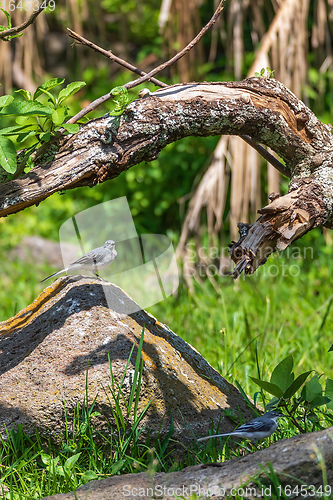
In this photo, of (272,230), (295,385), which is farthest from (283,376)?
(272,230)

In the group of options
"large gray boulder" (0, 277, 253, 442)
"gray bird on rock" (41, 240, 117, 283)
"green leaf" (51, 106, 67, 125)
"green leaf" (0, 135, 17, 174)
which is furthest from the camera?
"gray bird on rock" (41, 240, 117, 283)

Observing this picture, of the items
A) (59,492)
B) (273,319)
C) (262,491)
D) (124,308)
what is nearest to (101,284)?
Answer: (124,308)

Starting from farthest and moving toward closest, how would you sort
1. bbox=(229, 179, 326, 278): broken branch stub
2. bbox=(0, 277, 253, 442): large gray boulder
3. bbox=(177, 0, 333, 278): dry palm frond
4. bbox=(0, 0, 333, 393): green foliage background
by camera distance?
1. bbox=(177, 0, 333, 278): dry palm frond
2. bbox=(0, 0, 333, 393): green foliage background
3. bbox=(0, 277, 253, 442): large gray boulder
4. bbox=(229, 179, 326, 278): broken branch stub

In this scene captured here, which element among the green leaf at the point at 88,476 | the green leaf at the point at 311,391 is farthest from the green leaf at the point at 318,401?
the green leaf at the point at 88,476

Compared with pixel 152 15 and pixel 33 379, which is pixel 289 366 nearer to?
pixel 33 379

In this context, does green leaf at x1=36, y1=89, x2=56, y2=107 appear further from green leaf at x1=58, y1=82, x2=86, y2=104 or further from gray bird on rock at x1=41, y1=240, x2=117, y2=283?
gray bird on rock at x1=41, y1=240, x2=117, y2=283

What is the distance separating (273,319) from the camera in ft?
11.0

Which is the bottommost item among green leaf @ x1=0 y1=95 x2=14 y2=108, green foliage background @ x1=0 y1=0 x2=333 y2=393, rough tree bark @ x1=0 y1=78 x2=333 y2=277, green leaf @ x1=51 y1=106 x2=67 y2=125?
green foliage background @ x1=0 y1=0 x2=333 y2=393

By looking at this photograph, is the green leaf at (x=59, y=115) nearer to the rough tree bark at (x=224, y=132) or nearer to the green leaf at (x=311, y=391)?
the rough tree bark at (x=224, y=132)

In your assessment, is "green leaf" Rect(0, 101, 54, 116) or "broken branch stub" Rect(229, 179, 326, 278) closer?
"green leaf" Rect(0, 101, 54, 116)

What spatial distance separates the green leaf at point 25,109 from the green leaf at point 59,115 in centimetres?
6

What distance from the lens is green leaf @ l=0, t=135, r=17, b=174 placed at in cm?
155

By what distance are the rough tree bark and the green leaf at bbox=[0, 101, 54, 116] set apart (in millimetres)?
165

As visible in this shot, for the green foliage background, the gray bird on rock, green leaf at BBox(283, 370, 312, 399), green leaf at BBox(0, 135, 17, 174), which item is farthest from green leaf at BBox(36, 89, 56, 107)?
green leaf at BBox(283, 370, 312, 399)
